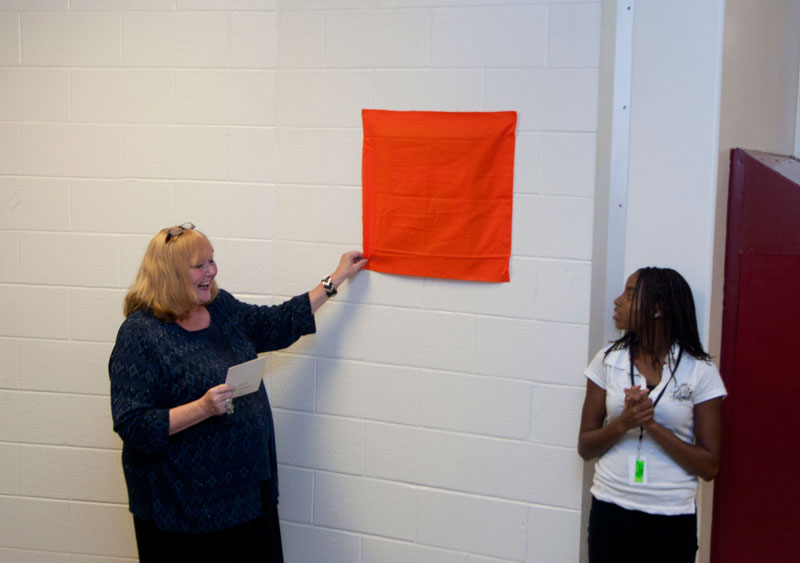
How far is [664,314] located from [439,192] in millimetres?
889

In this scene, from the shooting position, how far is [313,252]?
2.90 m

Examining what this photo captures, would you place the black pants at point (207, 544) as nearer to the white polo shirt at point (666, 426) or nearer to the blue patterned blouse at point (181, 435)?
the blue patterned blouse at point (181, 435)

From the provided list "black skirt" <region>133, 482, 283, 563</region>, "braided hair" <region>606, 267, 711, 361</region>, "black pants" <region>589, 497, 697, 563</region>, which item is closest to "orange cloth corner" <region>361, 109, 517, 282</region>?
"braided hair" <region>606, 267, 711, 361</region>

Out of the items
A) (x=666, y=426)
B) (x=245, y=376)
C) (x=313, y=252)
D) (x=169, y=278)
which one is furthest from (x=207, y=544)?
(x=666, y=426)

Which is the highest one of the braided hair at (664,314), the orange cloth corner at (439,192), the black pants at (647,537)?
the orange cloth corner at (439,192)

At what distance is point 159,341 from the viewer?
2.37 meters

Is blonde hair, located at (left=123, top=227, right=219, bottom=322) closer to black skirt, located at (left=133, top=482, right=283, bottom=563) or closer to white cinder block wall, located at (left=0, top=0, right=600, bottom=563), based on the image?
white cinder block wall, located at (left=0, top=0, right=600, bottom=563)

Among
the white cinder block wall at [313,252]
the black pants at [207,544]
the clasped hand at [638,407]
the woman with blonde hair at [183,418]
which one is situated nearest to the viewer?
the clasped hand at [638,407]

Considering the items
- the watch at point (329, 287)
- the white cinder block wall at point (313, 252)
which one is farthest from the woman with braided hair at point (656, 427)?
the watch at point (329, 287)

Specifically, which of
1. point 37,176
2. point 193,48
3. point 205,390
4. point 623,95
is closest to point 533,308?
point 623,95

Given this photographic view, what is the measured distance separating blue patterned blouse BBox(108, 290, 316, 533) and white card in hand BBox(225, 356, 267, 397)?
12cm

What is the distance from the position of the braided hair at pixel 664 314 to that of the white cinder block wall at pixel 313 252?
0.29 m

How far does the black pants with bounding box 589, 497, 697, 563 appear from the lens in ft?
7.41

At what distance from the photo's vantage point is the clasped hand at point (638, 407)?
2207 millimetres
